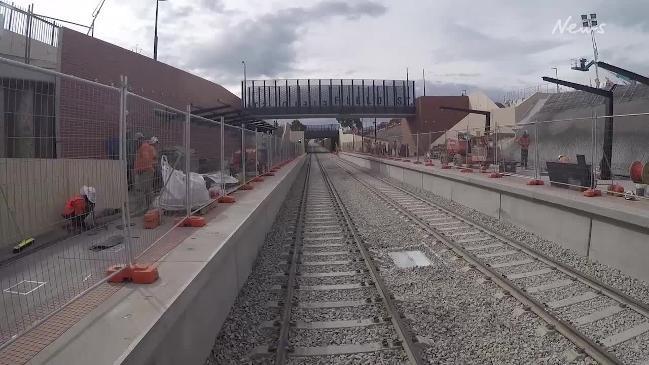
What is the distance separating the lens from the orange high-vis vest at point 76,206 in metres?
3.64

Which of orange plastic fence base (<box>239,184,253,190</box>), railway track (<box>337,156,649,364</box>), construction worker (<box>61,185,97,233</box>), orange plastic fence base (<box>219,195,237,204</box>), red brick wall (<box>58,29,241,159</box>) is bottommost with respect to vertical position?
railway track (<box>337,156,649,364</box>)

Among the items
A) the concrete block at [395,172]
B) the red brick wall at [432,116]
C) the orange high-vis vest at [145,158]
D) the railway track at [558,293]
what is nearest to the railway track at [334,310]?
the railway track at [558,293]

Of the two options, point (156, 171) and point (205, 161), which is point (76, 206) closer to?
point (156, 171)

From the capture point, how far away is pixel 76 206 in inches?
148

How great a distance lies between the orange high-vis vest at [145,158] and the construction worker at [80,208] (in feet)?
1.85

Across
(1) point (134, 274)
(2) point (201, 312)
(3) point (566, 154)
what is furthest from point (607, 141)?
(1) point (134, 274)

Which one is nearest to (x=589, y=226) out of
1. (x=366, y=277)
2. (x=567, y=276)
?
(x=567, y=276)

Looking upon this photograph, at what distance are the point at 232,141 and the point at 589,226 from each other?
7.93 meters

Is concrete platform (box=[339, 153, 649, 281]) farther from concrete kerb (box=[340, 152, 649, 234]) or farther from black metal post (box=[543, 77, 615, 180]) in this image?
black metal post (box=[543, 77, 615, 180])

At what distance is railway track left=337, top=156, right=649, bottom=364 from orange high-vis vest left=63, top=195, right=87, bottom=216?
4.57 metres

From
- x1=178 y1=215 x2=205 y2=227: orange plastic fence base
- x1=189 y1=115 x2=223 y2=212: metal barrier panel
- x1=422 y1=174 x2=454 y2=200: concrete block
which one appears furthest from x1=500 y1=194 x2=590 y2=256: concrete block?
x1=189 y1=115 x2=223 y2=212: metal barrier panel

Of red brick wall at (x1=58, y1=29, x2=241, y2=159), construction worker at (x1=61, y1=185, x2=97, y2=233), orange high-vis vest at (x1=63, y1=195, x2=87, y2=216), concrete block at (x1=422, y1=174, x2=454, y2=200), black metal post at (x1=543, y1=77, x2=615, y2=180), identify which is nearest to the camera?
orange high-vis vest at (x1=63, y1=195, x2=87, y2=216)

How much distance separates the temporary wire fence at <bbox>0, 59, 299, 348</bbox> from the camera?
10.6 ft

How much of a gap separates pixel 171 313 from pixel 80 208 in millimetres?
1349
